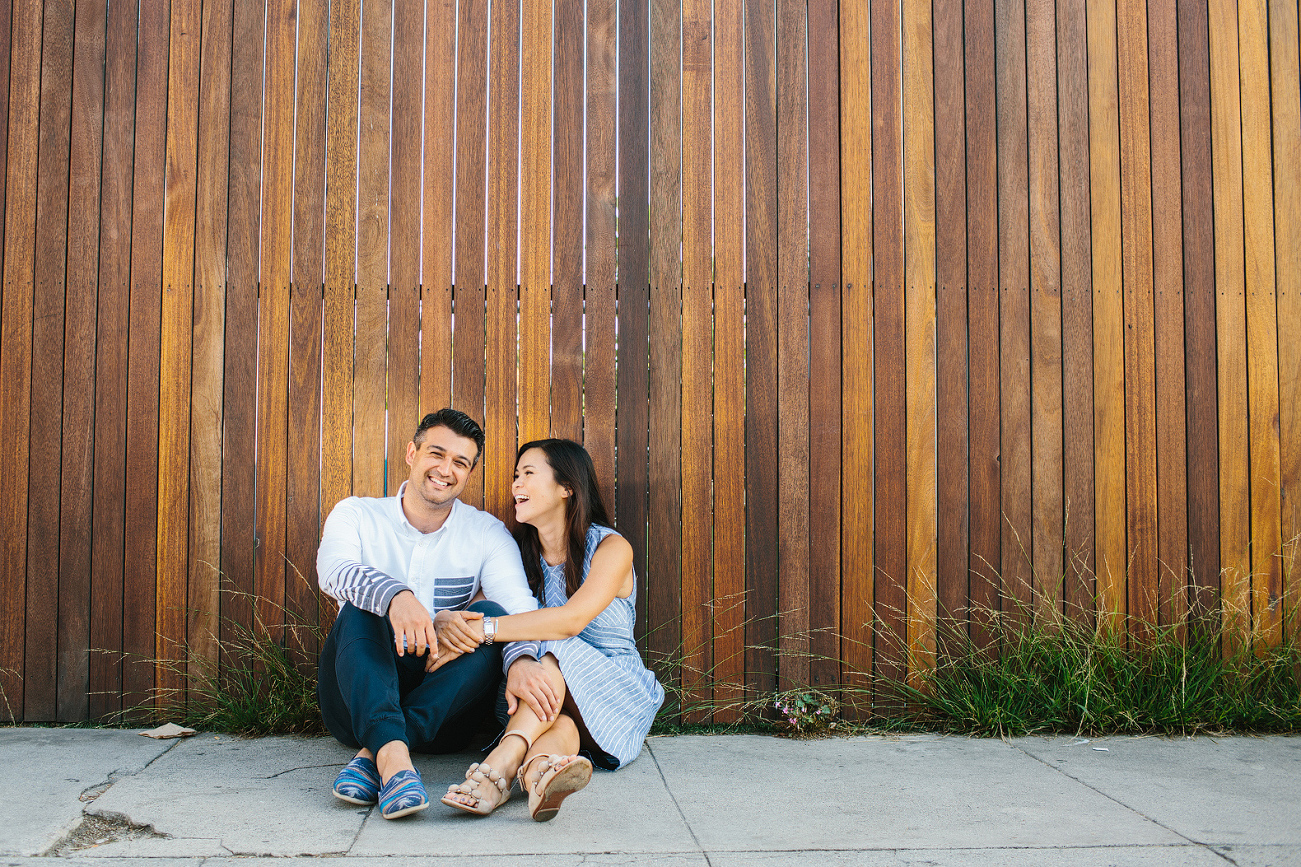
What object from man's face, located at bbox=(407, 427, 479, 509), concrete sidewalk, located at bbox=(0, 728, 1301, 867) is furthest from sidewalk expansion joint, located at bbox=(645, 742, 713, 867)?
man's face, located at bbox=(407, 427, 479, 509)

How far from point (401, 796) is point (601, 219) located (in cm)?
210

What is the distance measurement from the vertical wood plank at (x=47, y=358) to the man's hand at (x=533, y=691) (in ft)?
6.08

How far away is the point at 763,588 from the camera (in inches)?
124

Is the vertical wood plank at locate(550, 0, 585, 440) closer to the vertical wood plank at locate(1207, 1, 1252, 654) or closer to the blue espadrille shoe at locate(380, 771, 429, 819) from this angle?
the blue espadrille shoe at locate(380, 771, 429, 819)

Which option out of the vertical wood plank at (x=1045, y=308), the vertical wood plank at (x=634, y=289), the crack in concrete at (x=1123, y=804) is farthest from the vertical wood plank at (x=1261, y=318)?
the vertical wood plank at (x=634, y=289)

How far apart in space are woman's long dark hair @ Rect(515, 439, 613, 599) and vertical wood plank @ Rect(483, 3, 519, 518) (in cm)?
20

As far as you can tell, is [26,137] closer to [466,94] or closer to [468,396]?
[466,94]

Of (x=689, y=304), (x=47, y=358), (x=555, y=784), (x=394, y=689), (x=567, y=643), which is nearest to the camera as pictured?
(x=555, y=784)

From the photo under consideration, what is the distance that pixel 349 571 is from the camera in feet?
8.27

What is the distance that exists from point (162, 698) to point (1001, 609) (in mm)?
3097

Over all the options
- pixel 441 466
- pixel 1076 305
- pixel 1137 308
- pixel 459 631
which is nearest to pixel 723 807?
pixel 459 631

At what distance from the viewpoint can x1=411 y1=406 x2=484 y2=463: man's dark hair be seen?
2.86 meters

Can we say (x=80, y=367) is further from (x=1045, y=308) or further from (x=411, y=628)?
(x=1045, y=308)

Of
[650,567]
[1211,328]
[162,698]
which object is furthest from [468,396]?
[1211,328]
